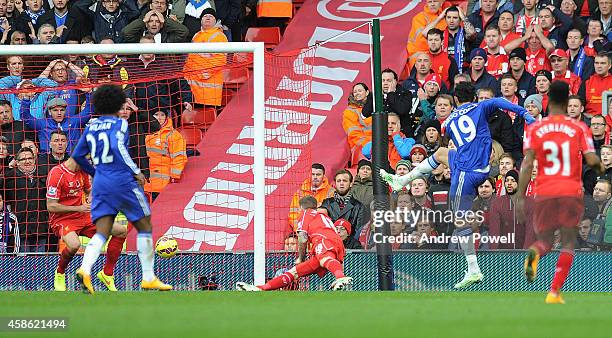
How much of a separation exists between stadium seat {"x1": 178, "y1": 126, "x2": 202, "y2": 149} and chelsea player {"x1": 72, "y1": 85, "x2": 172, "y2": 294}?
6.18 meters

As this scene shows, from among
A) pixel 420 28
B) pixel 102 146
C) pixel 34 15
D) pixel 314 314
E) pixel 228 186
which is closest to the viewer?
pixel 314 314

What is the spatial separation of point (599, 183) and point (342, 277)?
11.6ft

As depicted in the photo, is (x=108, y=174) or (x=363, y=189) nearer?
(x=108, y=174)

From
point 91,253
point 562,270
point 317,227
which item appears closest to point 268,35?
point 317,227

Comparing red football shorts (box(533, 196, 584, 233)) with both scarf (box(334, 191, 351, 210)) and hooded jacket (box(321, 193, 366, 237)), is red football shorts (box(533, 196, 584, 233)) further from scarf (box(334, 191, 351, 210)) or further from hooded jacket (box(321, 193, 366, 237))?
scarf (box(334, 191, 351, 210))

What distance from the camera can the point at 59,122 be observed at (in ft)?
60.1

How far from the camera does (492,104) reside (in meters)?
15.3

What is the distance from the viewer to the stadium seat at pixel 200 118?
19844 mm

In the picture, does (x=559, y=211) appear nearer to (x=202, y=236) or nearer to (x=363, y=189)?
(x=363, y=189)

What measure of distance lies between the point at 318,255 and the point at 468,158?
199 centimetres

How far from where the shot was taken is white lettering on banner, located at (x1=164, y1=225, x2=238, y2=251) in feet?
58.5

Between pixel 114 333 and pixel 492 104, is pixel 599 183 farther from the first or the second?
pixel 114 333

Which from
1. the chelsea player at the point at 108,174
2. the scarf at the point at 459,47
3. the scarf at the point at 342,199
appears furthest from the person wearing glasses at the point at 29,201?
the scarf at the point at 459,47

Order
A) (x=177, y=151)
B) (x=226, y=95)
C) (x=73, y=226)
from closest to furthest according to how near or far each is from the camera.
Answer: (x=73, y=226) < (x=177, y=151) < (x=226, y=95)
